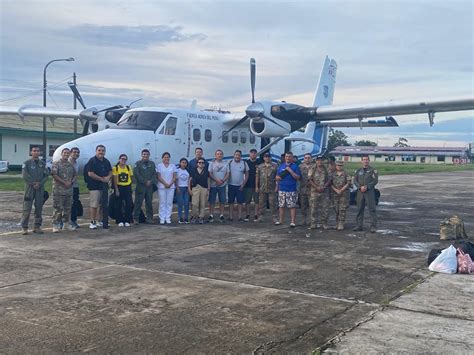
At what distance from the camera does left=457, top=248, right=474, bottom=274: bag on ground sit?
7.61m

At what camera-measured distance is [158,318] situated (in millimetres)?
Answer: 5441

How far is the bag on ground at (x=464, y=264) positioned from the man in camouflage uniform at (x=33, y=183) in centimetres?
792

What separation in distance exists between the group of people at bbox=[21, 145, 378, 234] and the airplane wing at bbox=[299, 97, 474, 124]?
4.05m

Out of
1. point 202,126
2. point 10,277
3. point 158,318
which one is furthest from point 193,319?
point 202,126

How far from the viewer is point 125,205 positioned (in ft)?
38.8

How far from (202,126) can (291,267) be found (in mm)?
8652

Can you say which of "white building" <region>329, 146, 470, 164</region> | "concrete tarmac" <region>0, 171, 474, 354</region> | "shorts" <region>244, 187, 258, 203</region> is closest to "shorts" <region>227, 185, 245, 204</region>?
"shorts" <region>244, 187, 258, 203</region>

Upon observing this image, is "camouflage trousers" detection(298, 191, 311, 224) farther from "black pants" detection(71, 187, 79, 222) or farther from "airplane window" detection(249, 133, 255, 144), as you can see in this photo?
"airplane window" detection(249, 133, 255, 144)

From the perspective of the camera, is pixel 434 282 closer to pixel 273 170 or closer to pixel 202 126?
pixel 273 170

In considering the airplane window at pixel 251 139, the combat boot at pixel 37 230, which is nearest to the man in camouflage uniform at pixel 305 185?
the airplane window at pixel 251 139

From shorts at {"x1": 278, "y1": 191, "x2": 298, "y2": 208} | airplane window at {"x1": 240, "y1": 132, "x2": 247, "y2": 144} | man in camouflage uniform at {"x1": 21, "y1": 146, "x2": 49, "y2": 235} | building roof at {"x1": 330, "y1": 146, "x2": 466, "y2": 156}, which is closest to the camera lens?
man in camouflage uniform at {"x1": 21, "y1": 146, "x2": 49, "y2": 235}

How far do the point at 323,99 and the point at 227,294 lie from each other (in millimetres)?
17897

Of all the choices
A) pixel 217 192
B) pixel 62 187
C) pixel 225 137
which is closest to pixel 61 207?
pixel 62 187

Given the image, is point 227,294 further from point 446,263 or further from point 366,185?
point 366,185
